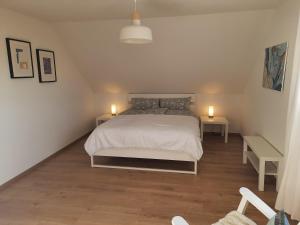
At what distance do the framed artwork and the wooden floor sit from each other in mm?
1206

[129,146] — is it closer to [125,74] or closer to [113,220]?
[113,220]

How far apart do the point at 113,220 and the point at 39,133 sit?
1922 millimetres

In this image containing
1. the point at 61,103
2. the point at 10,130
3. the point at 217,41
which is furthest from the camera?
the point at 61,103

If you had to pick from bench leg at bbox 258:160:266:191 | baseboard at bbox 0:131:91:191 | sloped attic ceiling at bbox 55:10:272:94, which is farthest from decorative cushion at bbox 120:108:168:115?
bench leg at bbox 258:160:266:191

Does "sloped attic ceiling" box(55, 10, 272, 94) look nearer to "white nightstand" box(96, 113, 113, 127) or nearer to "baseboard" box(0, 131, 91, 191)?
"white nightstand" box(96, 113, 113, 127)

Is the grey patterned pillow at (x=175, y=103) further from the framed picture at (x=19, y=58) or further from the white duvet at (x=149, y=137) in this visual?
the framed picture at (x=19, y=58)

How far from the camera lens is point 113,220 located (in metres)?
2.16

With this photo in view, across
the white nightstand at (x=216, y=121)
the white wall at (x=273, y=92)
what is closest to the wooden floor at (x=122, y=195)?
the white wall at (x=273, y=92)

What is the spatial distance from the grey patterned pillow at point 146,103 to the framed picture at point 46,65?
176 cm

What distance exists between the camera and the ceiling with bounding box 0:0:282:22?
257 centimetres

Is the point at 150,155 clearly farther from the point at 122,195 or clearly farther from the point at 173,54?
the point at 173,54

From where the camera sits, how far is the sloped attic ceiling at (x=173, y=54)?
334 centimetres

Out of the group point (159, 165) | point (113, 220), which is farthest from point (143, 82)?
point (113, 220)

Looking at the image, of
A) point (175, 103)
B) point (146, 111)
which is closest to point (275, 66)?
point (175, 103)
